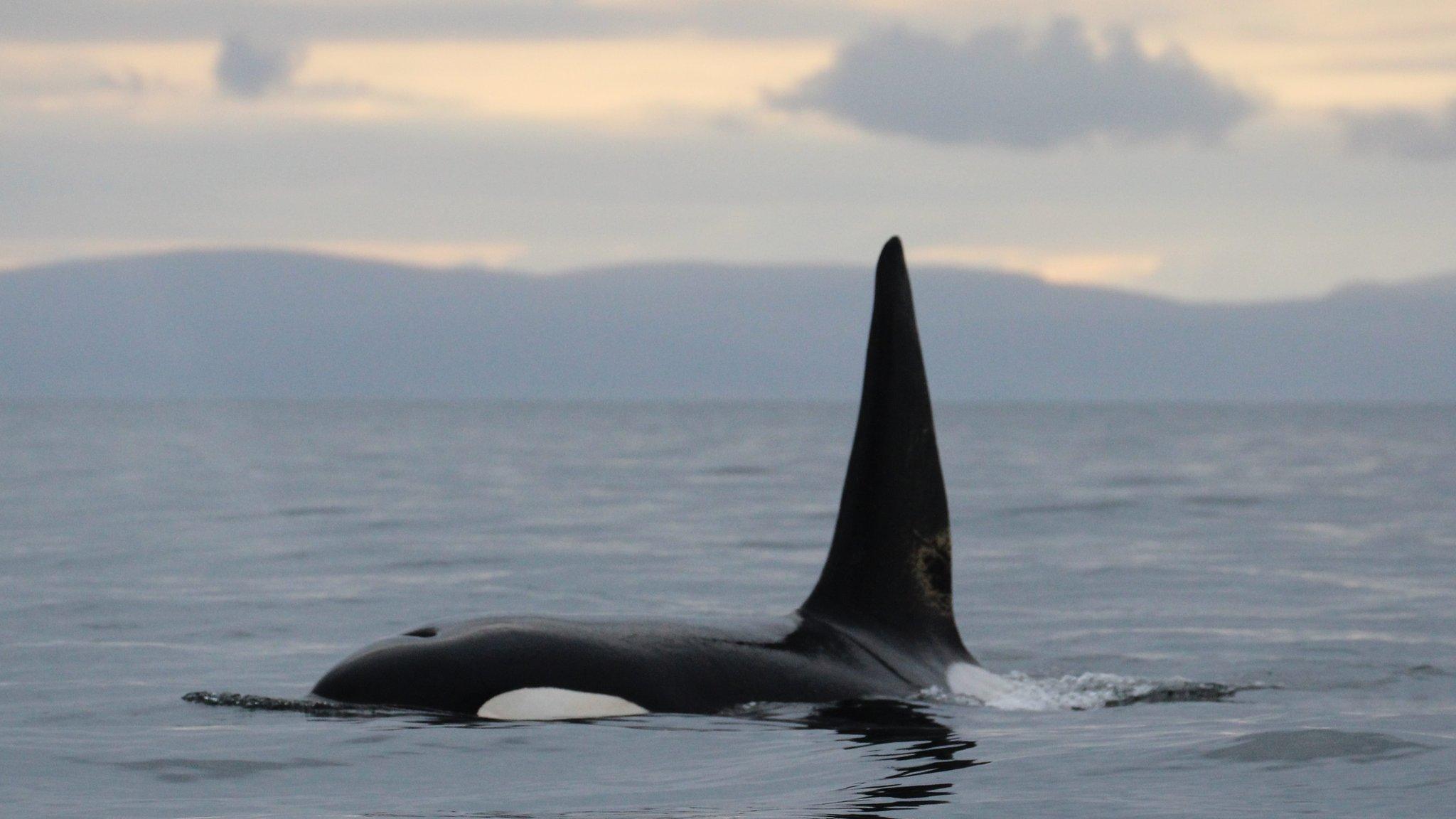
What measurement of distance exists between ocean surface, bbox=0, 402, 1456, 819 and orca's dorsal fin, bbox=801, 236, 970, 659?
579 millimetres

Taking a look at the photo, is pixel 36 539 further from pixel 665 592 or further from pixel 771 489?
pixel 771 489

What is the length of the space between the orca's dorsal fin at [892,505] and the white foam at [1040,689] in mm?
178

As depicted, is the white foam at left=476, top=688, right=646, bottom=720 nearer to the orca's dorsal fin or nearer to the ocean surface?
the ocean surface

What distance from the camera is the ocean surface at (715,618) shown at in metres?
6.43

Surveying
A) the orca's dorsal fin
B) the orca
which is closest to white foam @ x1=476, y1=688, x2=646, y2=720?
the orca

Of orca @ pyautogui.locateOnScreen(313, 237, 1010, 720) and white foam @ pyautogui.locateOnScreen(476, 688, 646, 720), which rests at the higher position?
orca @ pyautogui.locateOnScreen(313, 237, 1010, 720)

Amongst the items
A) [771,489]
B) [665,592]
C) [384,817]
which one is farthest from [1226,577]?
[771,489]

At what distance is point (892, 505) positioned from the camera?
28.5 ft

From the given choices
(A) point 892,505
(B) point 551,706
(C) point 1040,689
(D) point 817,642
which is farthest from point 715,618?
(C) point 1040,689

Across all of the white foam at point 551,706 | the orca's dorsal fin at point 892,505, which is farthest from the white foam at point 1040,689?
the white foam at point 551,706

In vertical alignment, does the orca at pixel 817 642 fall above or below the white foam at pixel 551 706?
above

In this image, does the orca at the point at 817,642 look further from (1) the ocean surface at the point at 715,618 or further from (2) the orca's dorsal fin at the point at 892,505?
(1) the ocean surface at the point at 715,618

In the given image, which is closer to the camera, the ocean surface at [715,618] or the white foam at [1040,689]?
the ocean surface at [715,618]

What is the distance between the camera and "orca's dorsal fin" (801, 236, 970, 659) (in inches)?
338
